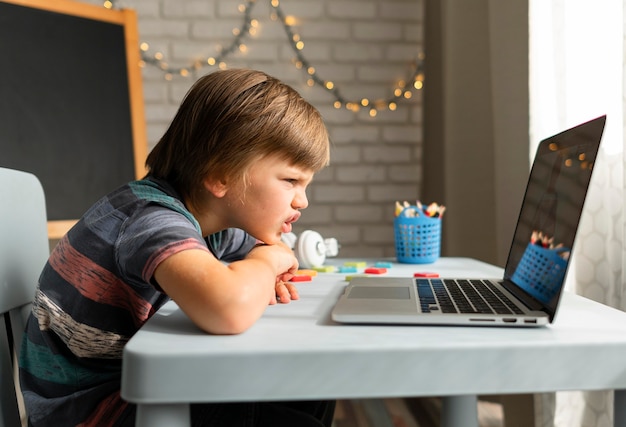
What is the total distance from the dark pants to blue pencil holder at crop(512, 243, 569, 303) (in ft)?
1.15

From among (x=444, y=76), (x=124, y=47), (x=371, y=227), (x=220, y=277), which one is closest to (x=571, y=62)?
(x=444, y=76)

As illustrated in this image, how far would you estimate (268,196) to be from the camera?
890mm

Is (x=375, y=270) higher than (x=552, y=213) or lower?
lower

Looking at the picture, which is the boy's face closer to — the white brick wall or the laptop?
the laptop

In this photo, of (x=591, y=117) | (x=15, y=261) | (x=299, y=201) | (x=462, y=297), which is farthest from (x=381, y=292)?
(x=591, y=117)

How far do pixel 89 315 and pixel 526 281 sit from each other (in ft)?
1.93

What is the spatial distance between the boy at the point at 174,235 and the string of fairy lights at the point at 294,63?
4.53 ft

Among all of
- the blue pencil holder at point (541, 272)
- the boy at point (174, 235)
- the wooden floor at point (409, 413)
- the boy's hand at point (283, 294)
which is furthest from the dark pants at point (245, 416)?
the wooden floor at point (409, 413)

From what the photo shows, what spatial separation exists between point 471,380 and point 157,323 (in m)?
0.34

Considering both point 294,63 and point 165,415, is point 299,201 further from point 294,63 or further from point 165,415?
point 294,63

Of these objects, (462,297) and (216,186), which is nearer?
(462,297)

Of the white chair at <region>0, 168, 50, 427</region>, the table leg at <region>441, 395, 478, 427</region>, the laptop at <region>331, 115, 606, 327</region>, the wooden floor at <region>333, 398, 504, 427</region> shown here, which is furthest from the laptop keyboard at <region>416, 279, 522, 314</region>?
the wooden floor at <region>333, 398, 504, 427</region>

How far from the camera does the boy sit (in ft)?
2.53

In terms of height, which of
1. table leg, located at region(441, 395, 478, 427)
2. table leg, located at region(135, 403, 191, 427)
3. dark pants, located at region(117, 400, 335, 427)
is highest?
table leg, located at region(135, 403, 191, 427)
